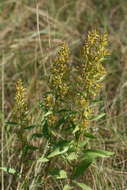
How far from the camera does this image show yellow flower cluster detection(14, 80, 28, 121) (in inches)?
88.9

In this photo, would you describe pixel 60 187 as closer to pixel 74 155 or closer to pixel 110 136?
pixel 74 155

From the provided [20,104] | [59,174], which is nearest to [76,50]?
[20,104]

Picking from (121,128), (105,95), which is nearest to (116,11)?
(105,95)

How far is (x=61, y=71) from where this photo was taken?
2.21m

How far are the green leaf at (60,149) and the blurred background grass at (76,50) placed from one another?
46cm

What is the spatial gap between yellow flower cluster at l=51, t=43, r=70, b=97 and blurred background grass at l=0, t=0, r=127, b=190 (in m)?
0.39

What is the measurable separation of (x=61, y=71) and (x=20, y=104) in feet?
0.97

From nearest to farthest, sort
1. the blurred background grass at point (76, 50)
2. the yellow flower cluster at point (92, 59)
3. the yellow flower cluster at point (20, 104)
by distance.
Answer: the yellow flower cluster at point (92, 59) < the yellow flower cluster at point (20, 104) < the blurred background grass at point (76, 50)

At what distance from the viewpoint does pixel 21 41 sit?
3936mm

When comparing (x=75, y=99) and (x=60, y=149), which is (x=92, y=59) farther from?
(x=60, y=149)

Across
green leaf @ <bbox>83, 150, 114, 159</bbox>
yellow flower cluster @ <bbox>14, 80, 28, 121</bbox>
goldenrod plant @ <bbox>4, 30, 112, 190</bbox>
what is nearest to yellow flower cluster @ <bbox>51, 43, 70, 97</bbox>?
goldenrod plant @ <bbox>4, 30, 112, 190</bbox>

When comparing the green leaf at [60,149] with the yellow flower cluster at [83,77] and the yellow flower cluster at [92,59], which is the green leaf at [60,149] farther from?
the yellow flower cluster at [92,59]

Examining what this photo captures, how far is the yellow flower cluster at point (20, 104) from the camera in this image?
7.41 ft

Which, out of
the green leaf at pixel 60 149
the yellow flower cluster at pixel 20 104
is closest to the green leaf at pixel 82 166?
the green leaf at pixel 60 149
